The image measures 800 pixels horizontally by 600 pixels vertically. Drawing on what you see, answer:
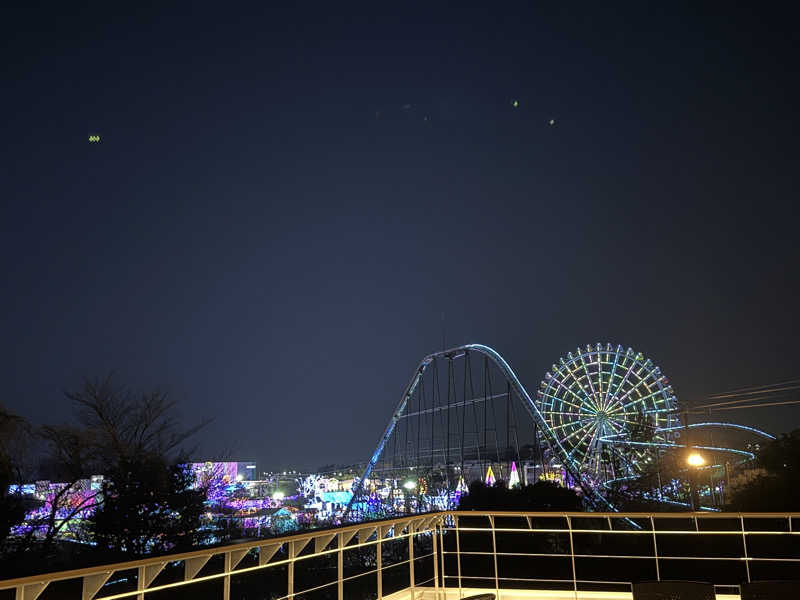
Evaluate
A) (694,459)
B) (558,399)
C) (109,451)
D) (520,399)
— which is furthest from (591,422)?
(109,451)

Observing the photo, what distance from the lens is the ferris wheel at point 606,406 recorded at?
92.9 ft

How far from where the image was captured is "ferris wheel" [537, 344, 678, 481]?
28.3 meters

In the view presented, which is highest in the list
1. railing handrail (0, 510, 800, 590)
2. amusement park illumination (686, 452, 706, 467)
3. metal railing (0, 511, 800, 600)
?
railing handrail (0, 510, 800, 590)

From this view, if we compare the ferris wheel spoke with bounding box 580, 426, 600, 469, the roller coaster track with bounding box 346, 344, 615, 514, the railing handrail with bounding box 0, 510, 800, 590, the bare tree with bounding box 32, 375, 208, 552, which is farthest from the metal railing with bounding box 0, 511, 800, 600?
the railing handrail with bounding box 0, 510, 800, 590

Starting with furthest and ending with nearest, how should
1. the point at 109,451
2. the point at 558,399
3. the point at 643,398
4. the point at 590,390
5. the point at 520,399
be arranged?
the point at 520,399, the point at 558,399, the point at 590,390, the point at 643,398, the point at 109,451

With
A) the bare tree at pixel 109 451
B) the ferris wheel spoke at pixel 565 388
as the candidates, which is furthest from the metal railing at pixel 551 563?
the ferris wheel spoke at pixel 565 388

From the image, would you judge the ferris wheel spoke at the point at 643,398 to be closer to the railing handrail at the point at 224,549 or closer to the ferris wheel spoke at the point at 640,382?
the ferris wheel spoke at the point at 640,382

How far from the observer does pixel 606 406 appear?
28750 mm

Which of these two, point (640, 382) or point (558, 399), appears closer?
point (640, 382)

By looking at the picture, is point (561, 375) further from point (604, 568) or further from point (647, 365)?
point (604, 568)

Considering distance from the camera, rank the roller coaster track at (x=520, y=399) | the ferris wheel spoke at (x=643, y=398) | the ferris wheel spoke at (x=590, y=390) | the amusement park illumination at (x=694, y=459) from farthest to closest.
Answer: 1. the ferris wheel spoke at (x=590, y=390)
2. the ferris wheel spoke at (x=643, y=398)
3. the roller coaster track at (x=520, y=399)
4. the amusement park illumination at (x=694, y=459)

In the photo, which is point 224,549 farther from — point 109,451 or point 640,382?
point 640,382

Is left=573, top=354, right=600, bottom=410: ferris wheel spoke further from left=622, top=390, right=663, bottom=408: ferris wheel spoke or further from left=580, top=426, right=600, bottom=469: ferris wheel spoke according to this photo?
left=622, top=390, right=663, bottom=408: ferris wheel spoke

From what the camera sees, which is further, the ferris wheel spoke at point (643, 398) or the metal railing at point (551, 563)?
the ferris wheel spoke at point (643, 398)
